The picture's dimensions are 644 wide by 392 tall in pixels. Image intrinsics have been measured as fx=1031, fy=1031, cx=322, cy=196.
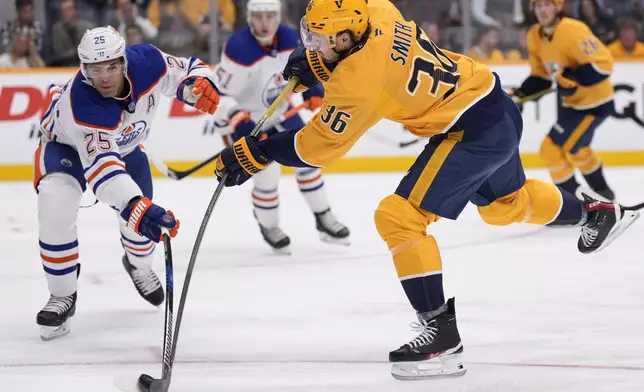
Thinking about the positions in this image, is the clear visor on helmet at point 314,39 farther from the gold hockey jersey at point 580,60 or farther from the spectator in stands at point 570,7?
the spectator in stands at point 570,7

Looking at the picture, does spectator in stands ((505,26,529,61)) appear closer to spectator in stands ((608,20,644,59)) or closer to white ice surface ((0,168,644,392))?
spectator in stands ((608,20,644,59))

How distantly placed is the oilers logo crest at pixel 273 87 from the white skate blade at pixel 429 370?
2.26 m

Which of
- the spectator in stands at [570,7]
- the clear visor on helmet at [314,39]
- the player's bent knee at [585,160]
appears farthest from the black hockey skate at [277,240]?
the spectator in stands at [570,7]

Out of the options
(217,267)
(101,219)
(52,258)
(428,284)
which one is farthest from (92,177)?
(101,219)

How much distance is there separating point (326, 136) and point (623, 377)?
105 centimetres

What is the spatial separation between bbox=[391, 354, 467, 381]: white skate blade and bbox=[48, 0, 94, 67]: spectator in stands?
16.6ft

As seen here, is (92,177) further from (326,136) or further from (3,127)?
(3,127)

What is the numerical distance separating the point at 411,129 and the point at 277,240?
1.93 m

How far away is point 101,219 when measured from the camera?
586 centimetres

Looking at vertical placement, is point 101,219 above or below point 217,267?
below

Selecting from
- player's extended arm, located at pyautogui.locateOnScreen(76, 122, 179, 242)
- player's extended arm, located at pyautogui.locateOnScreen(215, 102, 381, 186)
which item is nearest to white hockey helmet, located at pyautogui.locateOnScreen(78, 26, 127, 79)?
player's extended arm, located at pyautogui.locateOnScreen(76, 122, 179, 242)

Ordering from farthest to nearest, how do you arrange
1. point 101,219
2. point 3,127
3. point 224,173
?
point 3,127 < point 101,219 < point 224,173

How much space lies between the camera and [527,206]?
10.7 feet

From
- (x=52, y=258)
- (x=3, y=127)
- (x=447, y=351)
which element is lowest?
Result: (x=3, y=127)
